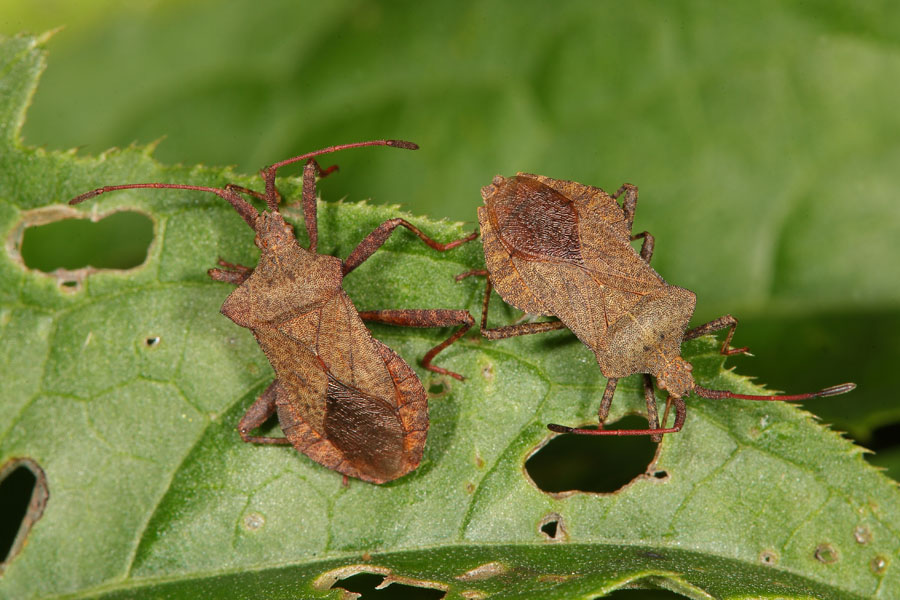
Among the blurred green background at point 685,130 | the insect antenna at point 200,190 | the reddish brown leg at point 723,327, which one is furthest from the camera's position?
the blurred green background at point 685,130

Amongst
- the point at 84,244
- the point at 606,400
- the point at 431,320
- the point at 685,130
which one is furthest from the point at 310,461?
the point at 685,130

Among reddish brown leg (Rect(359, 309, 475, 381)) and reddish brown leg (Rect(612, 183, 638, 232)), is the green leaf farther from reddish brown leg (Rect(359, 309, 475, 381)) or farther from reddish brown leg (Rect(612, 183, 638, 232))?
reddish brown leg (Rect(612, 183, 638, 232))

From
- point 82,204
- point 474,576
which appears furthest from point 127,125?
Result: point 474,576

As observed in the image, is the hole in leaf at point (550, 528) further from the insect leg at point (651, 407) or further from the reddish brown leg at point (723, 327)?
the reddish brown leg at point (723, 327)

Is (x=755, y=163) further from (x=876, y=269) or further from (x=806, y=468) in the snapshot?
(x=806, y=468)

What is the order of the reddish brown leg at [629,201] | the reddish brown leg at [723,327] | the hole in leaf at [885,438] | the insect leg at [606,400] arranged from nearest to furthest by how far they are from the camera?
the insect leg at [606,400] → the reddish brown leg at [723,327] → the reddish brown leg at [629,201] → the hole in leaf at [885,438]

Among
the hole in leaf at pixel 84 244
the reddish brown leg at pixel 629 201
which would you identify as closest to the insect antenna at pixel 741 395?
the reddish brown leg at pixel 629 201

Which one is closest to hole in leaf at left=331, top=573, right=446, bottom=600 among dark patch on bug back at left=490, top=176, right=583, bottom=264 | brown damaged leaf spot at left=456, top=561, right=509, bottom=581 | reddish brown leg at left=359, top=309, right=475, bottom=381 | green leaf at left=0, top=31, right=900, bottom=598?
green leaf at left=0, top=31, right=900, bottom=598
